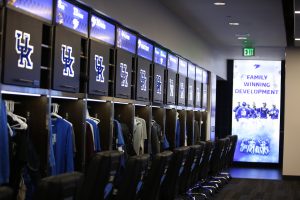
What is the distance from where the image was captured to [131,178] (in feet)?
13.6

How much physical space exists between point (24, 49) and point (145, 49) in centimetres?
388

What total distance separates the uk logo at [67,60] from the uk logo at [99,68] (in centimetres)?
71

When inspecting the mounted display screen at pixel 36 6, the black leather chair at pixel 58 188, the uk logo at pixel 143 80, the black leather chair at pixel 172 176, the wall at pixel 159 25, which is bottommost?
the black leather chair at pixel 172 176

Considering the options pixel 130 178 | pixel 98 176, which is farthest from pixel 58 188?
pixel 130 178

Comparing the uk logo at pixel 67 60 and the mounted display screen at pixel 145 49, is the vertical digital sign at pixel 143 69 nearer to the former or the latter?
the mounted display screen at pixel 145 49

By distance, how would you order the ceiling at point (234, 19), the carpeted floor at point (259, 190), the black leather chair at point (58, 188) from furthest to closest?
the carpeted floor at point (259, 190) → the ceiling at point (234, 19) → the black leather chair at point (58, 188)

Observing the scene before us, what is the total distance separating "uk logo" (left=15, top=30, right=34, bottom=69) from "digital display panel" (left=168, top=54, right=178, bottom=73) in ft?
17.6

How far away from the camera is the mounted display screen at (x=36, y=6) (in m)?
4.71

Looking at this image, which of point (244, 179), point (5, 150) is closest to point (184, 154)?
point (5, 150)

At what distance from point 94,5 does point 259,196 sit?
526cm

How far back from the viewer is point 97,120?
6914mm

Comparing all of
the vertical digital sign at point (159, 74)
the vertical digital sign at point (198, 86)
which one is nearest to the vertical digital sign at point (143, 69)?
the vertical digital sign at point (159, 74)

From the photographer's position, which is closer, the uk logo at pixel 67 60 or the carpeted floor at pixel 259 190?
the uk logo at pixel 67 60

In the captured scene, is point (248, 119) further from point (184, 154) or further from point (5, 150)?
point (5, 150)
